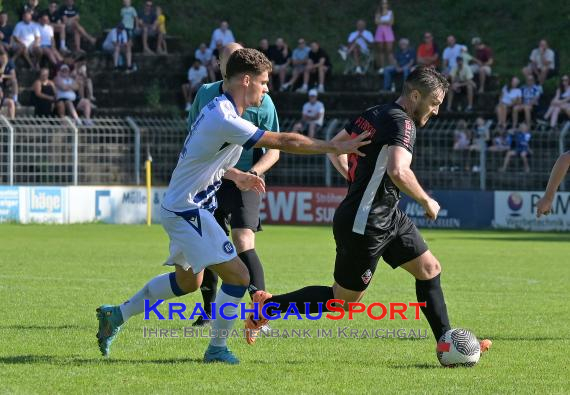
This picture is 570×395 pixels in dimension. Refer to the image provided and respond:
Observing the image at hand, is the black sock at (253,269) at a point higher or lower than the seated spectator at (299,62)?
lower

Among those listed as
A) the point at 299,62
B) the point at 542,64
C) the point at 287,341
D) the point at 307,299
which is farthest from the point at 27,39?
the point at 307,299

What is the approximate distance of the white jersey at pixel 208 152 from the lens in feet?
23.8

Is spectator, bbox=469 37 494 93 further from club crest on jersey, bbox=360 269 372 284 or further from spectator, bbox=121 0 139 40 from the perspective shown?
club crest on jersey, bbox=360 269 372 284

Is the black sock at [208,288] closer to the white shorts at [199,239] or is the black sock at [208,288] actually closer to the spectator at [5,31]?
the white shorts at [199,239]

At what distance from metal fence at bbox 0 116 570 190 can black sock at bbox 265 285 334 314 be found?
704 inches

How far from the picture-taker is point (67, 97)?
29547mm

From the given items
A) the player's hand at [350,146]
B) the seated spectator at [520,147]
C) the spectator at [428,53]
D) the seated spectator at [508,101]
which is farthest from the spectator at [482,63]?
the player's hand at [350,146]

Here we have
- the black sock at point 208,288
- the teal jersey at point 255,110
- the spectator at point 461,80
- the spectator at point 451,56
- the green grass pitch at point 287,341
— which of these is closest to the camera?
the green grass pitch at point 287,341

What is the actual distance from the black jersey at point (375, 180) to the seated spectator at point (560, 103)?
2087 centimetres

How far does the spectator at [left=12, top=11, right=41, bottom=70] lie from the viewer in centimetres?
3187

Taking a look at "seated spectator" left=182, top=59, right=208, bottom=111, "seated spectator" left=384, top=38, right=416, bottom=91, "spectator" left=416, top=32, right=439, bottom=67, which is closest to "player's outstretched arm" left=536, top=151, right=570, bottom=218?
"spectator" left=416, top=32, right=439, bottom=67

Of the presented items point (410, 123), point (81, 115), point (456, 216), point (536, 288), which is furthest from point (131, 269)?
point (81, 115)

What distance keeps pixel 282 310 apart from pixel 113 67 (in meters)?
26.9

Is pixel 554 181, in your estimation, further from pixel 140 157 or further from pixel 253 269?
pixel 140 157
